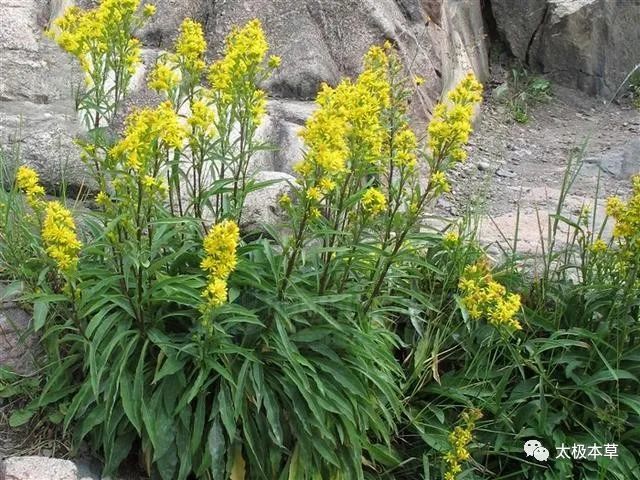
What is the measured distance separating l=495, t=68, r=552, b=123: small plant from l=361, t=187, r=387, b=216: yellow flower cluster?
203 inches

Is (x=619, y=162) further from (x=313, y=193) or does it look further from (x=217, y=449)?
(x=217, y=449)

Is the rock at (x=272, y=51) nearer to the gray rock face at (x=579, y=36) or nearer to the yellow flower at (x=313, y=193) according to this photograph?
the gray rock face at (x=579, y=36)

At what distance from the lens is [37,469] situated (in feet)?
9.64

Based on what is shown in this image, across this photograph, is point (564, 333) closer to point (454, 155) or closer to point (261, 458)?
point (454, 155)

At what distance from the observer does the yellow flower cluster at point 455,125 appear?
9.86 feet

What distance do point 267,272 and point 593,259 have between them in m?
1.65

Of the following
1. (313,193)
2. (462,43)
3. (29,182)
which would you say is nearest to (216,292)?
(313,193)

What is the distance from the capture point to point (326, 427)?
3180 millimetres

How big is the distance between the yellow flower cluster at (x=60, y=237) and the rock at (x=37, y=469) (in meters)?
0.72

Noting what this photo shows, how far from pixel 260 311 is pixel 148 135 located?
934mm

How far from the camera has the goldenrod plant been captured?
2.95 meters

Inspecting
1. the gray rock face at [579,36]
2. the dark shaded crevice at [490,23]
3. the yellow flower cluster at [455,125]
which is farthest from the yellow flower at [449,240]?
the dark shaded crevice at [490,23]

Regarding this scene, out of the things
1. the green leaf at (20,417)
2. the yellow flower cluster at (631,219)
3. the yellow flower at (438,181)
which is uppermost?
the yellow flower at (438,181)

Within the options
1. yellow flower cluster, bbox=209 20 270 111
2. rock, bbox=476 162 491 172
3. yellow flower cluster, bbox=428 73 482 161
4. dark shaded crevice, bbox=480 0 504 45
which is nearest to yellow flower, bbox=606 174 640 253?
yellow flower cluster, bbox=428 73 482 161
